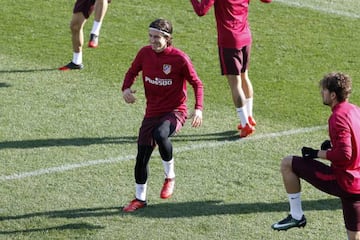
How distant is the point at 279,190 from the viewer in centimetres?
970

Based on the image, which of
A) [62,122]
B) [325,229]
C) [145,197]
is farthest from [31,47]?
[325,229]

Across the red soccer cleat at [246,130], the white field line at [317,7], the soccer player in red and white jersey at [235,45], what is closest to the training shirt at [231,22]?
the soccer player in red and white jersey at [235,45]

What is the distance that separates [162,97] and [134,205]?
1.13 metres

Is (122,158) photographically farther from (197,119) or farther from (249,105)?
(249,105)

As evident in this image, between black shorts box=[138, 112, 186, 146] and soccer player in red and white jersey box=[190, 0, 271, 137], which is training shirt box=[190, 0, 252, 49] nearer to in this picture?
soccer player in red and white jersey box=[190, 0, 271, 137]

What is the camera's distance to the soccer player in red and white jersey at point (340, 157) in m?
7.53

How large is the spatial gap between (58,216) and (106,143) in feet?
7.02

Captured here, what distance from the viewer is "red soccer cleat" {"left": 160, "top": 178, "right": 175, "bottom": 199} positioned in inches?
367

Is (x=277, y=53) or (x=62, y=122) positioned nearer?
(x=62, y=122)

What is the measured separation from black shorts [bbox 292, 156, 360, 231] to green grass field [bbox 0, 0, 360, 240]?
863mm

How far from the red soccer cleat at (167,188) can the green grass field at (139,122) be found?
0.40 feet

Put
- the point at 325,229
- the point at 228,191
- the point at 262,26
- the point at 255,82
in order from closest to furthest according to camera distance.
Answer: the point at 325,229, the point at 228,191, the point at 255,82, the point at 262,26

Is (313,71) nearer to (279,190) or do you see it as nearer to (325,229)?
(279,190)

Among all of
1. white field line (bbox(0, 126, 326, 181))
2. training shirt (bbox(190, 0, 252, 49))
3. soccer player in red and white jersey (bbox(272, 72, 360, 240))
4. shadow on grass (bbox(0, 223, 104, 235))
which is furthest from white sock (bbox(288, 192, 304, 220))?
training shirt (bbox(190, 0, 252, 49))
